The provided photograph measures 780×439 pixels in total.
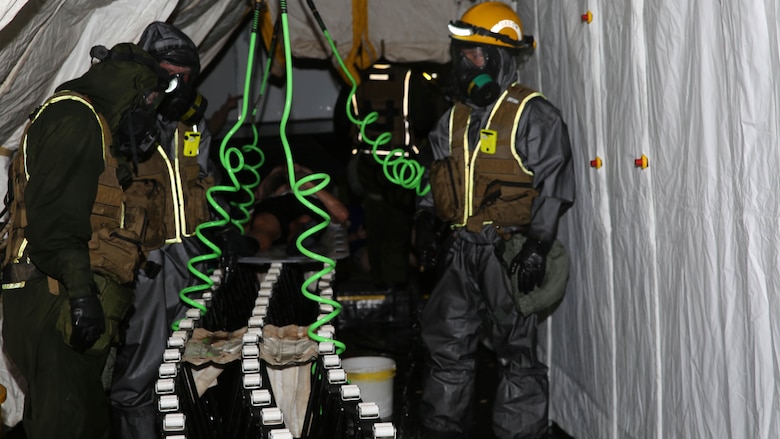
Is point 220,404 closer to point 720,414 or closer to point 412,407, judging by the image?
point 412,407

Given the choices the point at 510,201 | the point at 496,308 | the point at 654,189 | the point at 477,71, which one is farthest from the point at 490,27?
the point at 654,189

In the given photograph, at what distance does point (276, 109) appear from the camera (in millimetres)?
6934

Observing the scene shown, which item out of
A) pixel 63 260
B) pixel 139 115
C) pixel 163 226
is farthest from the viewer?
pixel 163 226

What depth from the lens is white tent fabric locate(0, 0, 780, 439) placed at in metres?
2.50

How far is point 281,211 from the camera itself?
20.4 ft

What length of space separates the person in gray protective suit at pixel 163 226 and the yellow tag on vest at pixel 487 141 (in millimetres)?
1295

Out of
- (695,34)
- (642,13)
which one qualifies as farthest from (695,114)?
(642,13)

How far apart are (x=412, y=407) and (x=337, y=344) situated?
1.95 metres

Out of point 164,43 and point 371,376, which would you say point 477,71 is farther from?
point 371,376

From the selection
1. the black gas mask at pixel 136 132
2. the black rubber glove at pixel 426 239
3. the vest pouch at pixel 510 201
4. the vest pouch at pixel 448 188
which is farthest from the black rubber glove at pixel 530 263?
the black gas mask at pixel 136 132

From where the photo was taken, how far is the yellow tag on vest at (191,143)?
14.2ft

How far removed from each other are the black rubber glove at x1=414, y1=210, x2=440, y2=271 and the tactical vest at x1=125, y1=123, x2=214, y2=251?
1029 millimetres

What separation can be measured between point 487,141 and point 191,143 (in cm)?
136

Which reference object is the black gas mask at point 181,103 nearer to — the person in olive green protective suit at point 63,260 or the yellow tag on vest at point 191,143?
the yellow tag on vest at point 191,143
